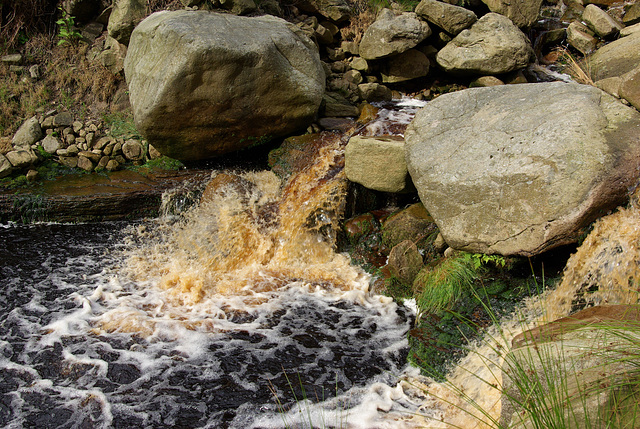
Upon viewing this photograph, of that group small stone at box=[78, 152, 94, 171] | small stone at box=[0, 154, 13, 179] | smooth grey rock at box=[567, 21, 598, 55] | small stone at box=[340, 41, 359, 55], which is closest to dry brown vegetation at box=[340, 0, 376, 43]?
small stone at box=[340, 41, 359, 55]

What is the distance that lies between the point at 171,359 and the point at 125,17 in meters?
7.01

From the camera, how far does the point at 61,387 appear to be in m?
3.48

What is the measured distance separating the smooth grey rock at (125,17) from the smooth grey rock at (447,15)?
5269 millimetres

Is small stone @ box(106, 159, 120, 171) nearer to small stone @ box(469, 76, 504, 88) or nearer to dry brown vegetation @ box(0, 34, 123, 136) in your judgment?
dry brown vegetation @ box(0, 34, 123, 136)

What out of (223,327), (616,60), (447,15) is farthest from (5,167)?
(616,60)

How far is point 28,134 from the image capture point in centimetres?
764

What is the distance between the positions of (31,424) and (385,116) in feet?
20.1

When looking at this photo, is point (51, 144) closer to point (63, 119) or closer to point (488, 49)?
point (63, 119)

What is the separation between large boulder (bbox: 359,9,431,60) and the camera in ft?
26.3

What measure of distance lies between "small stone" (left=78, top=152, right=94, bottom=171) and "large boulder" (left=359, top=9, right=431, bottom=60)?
5326mm

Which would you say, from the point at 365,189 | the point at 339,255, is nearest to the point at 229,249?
the point at 339,255

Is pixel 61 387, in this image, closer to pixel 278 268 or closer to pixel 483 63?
pixel 278 268

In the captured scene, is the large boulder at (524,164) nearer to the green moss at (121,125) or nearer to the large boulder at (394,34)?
the large boulder at (394,34)

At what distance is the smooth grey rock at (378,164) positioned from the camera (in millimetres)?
5191
